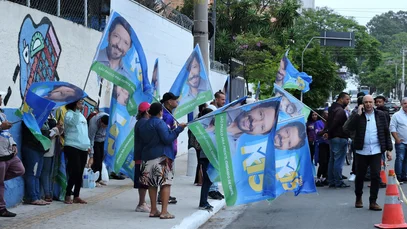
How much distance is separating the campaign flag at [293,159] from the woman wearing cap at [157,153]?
2023 mm

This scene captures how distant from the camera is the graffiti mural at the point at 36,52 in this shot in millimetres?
10734

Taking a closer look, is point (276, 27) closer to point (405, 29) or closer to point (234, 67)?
point (234, 67)

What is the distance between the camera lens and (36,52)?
1126 centimetres

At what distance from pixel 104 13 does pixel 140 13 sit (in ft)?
6.52

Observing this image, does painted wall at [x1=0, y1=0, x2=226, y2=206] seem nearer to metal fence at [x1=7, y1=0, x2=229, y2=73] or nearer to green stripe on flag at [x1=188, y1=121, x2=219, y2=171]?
metal fence at [x1=7, y1=0, x2=229, y2=73]

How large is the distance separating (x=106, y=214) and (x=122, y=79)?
194 centimetres

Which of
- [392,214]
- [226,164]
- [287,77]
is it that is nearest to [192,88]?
[226,164]

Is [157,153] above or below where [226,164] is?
above

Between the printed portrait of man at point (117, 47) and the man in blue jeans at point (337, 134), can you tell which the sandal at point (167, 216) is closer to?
the printed portrait of man at point (117, 47)

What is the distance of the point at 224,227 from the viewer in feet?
31.9

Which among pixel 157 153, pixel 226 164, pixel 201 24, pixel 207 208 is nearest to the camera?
pixel 157 153

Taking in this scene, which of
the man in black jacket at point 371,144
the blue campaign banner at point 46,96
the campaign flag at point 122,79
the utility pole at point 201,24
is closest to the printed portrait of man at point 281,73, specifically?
the utility pole at point 201,24

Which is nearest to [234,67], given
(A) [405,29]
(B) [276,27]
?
(B) [276,27]

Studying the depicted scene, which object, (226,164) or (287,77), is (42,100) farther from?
(287,77)
